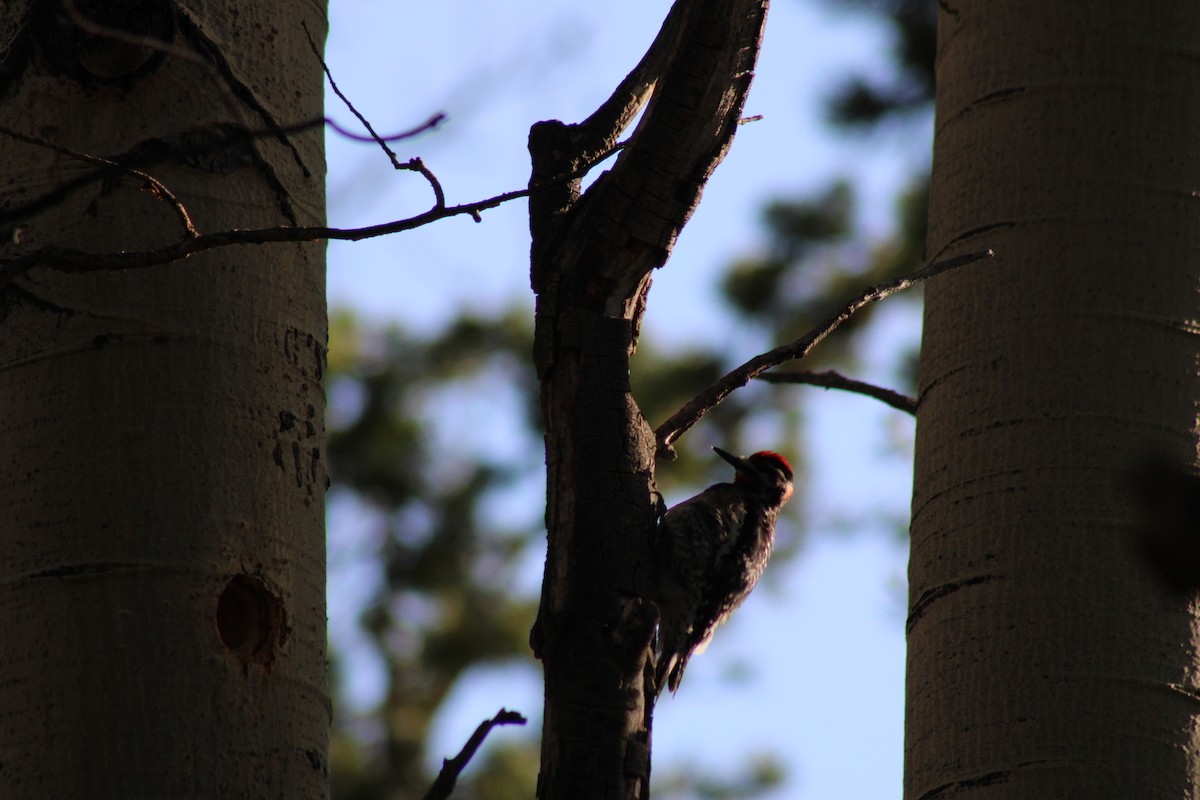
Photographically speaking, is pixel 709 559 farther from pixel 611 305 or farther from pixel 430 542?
pixel 430 542

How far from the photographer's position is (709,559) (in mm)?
4250

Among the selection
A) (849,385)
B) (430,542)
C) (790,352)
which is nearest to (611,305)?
(790,352)

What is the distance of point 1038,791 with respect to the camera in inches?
92.7

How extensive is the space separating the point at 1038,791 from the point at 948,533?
503 millimetres

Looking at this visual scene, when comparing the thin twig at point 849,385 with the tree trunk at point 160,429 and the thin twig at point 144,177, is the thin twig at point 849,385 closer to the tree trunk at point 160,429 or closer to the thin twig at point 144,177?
the tree trunk at point 160,429

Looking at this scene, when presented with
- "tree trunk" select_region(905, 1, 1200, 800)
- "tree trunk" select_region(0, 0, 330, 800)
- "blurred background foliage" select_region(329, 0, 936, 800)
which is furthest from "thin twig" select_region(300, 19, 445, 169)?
"blurred background foliage" select_region(329, 0, 936, 800)

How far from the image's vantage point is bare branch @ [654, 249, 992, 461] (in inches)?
100

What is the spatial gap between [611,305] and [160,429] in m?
0.75

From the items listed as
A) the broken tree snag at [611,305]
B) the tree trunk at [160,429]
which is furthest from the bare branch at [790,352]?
the tree trunk at [160,429]

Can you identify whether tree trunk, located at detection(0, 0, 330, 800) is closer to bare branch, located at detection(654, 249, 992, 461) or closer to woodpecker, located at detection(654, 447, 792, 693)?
bare branch, located at detection(654, 249, 992, 461)

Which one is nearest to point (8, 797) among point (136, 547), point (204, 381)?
point (136, 547)

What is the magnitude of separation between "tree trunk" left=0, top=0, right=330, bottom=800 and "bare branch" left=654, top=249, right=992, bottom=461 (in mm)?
734

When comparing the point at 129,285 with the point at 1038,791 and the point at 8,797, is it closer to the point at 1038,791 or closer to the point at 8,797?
the point at 8,797

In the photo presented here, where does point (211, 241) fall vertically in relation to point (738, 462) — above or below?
below
